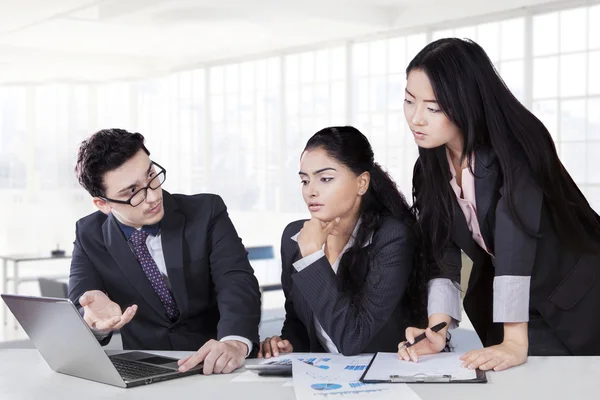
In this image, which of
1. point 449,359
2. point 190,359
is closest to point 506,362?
point 449,359

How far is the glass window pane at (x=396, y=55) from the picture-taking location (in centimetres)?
963

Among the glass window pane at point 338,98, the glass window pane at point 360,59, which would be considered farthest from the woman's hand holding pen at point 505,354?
the glass window pane at point 338,98

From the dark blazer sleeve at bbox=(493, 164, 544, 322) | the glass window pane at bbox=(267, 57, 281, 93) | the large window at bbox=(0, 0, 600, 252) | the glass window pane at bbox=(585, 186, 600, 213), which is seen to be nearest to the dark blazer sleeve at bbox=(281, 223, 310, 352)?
the dark blazer sleeve at bbox=(493, 164, 544, 322)

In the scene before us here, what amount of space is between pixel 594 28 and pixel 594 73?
422mm

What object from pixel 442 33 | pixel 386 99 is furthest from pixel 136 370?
pixel 386 99

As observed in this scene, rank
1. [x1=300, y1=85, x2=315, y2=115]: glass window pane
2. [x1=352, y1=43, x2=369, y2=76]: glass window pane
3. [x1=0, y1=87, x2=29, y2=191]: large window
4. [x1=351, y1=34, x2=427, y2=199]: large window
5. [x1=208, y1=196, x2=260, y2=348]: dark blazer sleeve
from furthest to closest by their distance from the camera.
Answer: [x1=0, y1=87, x2=29, y2=191]: large window → [x1=300, y1=85, x2=315, y2=115]: glass window pane → [x1=352, y1=43, x2=369, y2=76]: glass window pane → [x1=351, y1=34, x2=427, y2=199]: large window → [x1=208, y1=196, x2=260, y2=348]: dark blazer sleeve

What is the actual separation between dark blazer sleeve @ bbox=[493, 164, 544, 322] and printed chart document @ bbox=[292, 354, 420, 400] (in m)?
0.38

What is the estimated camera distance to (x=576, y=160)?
7.89 meters

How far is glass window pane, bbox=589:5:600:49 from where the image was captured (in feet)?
24.7

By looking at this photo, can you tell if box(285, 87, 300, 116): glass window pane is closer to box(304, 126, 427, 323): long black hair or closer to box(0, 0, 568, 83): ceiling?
box(0, 0, 568, 83): ceiling

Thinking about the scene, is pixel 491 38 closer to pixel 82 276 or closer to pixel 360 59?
pixel 360 59

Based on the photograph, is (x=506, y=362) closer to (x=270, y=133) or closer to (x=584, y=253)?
(x=584, y=253)

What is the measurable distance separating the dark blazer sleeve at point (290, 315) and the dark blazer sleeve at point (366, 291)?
0.95 feet

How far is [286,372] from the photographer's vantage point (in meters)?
1.91
